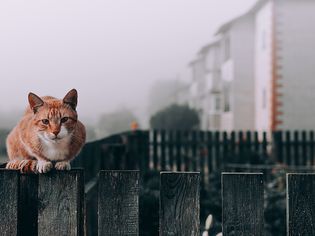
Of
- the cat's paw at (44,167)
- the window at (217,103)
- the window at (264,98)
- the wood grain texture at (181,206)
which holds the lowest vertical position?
the wood grain texture at (181,206)

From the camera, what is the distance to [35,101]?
237cm

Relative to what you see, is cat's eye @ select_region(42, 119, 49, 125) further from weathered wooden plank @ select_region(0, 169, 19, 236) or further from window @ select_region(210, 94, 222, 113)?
window @ select_region(210, 94, 222, 113)

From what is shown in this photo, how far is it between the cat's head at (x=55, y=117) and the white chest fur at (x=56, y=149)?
3 centimetres

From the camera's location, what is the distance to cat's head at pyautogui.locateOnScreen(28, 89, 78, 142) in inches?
89.4

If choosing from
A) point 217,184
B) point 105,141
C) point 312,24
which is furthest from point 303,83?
point 105,141

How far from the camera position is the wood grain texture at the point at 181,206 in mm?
2039

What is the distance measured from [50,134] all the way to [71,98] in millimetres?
178

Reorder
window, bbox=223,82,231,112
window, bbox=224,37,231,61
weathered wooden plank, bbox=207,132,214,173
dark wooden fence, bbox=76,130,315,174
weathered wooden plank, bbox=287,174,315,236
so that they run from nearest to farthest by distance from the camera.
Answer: weathered wooden plank, bbox=287,174,315,236
dark wooden fence, bbox=76,130,315,174
weathered wooden plank, bbox=207,132,214,173
window, bbox=223,82,231,112
window, bbox=224,37,231,61

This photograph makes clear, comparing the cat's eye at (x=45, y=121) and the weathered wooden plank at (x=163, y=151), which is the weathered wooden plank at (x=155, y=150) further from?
the cat's eye at (x=45, y=121)

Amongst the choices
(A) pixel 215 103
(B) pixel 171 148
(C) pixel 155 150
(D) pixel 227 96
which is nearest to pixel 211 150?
(B) pixel 171 148

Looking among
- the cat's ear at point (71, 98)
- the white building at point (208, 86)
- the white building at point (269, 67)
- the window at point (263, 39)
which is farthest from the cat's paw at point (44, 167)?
the white building at point (208, 86)

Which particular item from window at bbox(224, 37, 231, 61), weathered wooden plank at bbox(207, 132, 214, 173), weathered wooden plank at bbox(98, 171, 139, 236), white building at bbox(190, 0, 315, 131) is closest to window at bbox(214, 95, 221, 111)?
white building at bbox(190, 0, 315, 131)

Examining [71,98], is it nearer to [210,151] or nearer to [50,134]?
[50,134]

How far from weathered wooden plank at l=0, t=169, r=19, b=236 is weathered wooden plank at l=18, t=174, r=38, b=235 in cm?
8
